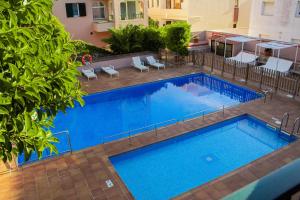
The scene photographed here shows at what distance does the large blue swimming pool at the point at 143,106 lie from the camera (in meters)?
13.3

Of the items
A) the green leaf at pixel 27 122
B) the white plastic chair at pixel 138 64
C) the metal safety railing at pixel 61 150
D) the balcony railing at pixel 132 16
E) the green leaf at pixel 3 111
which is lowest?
the metal safety railing at pixel 61 150

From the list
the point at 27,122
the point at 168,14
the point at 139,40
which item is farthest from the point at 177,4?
the point at 27,122

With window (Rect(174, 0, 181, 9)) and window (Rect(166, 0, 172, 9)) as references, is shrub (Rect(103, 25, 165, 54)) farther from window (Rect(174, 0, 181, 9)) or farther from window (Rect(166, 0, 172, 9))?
window (Rect(166, 0, 172, 9))

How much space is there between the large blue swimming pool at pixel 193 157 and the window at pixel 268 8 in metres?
16.0

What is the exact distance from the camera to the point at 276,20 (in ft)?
78.9

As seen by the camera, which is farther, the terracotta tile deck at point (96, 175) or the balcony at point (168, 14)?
the balcony at point (168, 14)

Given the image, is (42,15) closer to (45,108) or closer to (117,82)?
(45,108)

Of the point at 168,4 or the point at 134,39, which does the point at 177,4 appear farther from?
the point at 134,39

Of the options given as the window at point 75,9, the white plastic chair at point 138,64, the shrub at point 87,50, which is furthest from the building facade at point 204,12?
the shrub at point 87,50

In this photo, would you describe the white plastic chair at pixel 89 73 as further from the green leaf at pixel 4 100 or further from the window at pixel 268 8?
the window at pixel 268 8

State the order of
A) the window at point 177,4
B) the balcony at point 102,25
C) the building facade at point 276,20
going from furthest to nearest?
1. the window at point 177,4
2. the balcony at point 102,25
3. the building facade at point 276,20

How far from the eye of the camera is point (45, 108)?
4.11 metres

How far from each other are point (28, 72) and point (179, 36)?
61.1 ft

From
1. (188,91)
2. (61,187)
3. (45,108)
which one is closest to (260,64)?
(188,91)
